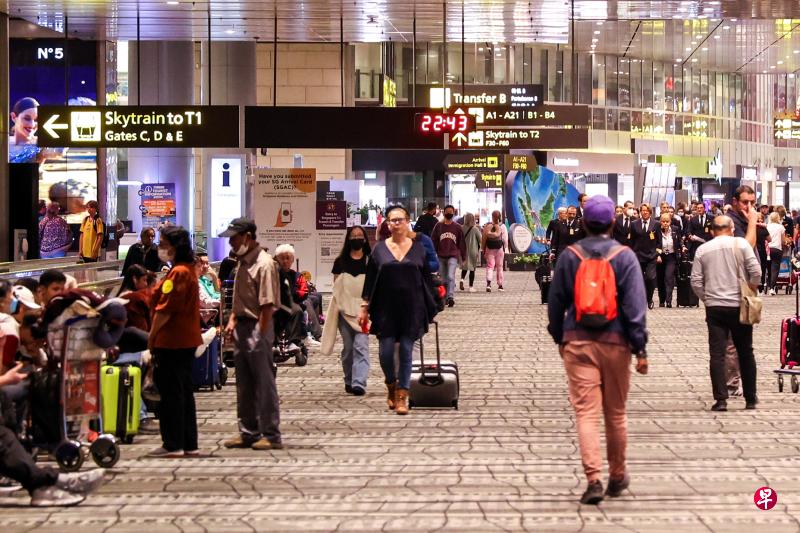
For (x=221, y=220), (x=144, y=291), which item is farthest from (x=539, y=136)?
(x=144, y=291)

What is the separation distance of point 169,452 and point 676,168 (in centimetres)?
5722

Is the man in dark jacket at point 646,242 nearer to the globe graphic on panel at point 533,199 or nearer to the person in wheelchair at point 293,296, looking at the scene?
the person in wheelchair at point 293,296

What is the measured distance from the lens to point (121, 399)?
10.3 meters

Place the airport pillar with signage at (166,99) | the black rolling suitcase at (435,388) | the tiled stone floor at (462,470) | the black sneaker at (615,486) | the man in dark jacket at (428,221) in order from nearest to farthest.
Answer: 1. the tiled stone floor at (462,470)
2. the black sneaker at (615,486)
3. the black rolling suitcase at (435,388)
4. the man in dark jacket at (428,221)
5. the airport pillar with signage at (166,99)

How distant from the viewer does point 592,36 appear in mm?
46688

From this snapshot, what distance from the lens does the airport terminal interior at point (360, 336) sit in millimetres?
7953

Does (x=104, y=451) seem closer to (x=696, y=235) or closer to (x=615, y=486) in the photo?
(x=615, y=486)

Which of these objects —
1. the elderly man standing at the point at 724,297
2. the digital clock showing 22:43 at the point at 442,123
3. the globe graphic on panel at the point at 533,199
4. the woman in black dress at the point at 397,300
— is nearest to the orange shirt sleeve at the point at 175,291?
the woman in black dress at the point at 397,300

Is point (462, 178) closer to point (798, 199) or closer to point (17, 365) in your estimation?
point (798, 199)

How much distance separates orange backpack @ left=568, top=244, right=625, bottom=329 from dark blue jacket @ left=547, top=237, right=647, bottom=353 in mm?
51

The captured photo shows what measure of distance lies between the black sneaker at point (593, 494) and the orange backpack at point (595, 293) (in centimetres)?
84

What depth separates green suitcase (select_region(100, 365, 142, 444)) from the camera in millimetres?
10188

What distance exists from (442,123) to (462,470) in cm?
1423

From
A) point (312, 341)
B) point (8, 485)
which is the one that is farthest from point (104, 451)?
point (312, 341)
